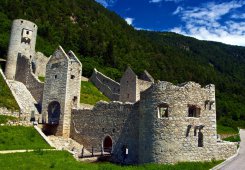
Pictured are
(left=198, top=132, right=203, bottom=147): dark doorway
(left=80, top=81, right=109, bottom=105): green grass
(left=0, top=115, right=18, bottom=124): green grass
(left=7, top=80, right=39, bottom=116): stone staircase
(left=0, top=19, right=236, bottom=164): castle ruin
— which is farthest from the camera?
(left=80, top=81, right=109, bottom=105): green grass

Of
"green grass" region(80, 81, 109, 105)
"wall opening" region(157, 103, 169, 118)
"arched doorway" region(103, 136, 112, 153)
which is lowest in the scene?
"arched doorway" region(103, 136, 112, 153)

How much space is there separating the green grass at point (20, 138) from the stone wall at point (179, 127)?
942cm

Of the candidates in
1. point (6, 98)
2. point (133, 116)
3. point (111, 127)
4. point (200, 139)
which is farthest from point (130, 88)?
point (200, 139)

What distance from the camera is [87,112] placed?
41438mm

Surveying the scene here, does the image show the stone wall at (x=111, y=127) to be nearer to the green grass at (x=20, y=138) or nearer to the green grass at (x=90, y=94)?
the green grass at (x=20, y=138)

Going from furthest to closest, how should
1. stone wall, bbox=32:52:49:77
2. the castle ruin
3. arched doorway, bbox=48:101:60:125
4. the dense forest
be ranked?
the dense forest → stone wall, bbox=32:52:49:77 → arched doorway, bbox=48:101:60:125 → the castle ruin

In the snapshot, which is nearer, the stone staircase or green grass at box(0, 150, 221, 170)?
green grass at box(0, 150, 221, 170)

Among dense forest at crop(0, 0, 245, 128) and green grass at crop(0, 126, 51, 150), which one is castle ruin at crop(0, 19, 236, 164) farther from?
dense forest at crop(0, 0, 245, 128)

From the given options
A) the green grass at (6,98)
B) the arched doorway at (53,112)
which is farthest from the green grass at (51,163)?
the arched doorway at (53,112)

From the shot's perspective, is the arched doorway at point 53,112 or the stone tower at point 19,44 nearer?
the arched doorway at point 53,112

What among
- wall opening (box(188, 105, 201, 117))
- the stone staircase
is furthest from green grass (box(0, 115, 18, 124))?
wall opening (box(188, 105, 201, 117))

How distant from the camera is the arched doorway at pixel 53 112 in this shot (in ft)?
143

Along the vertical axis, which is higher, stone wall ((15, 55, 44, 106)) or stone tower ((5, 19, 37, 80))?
stone tower ((5, 19, 37, 80))

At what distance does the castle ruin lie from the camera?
1227 inches
